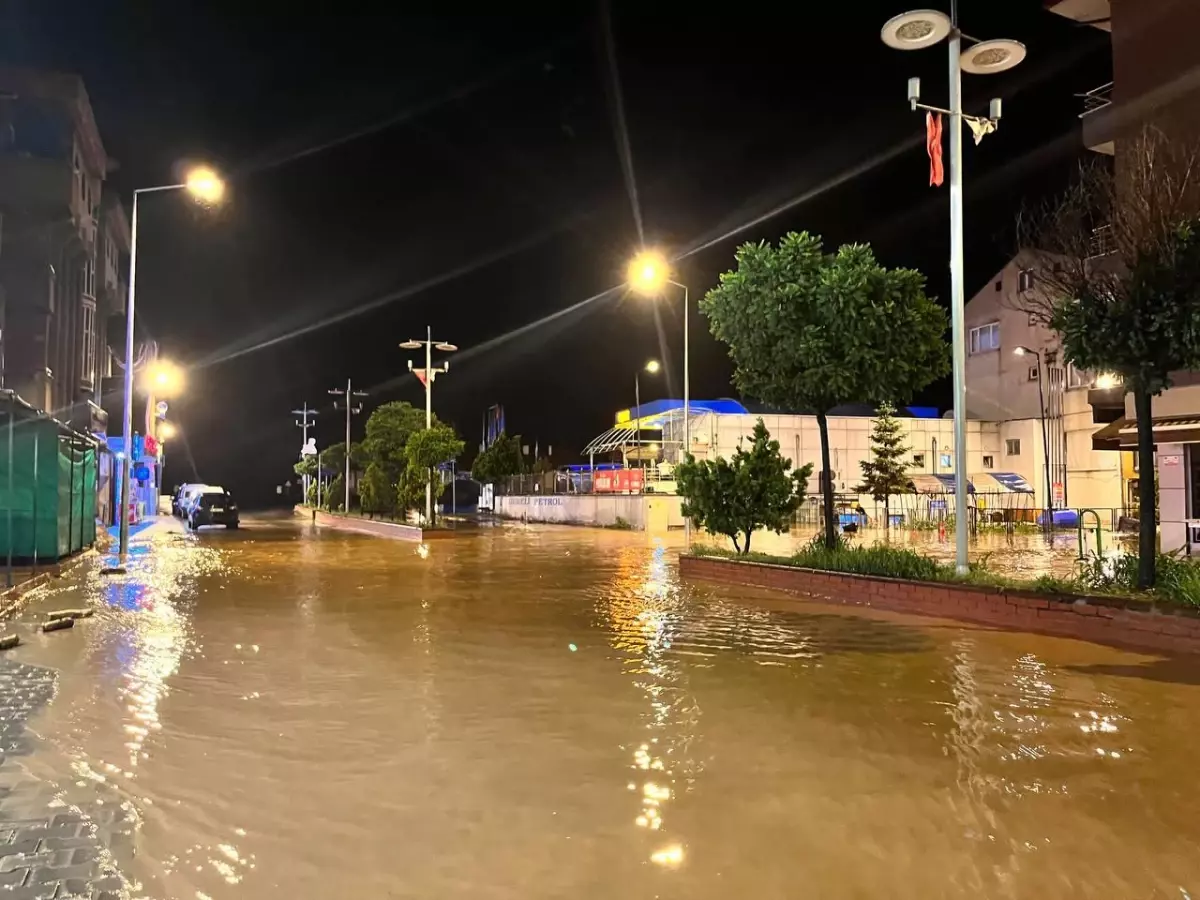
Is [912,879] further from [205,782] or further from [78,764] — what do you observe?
[78,764]

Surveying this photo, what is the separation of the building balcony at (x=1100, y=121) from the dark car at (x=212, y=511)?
33103 mm

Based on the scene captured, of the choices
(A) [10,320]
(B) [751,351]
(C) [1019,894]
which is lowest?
(C) [1019,894]

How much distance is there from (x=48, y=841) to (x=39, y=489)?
49.8 feet

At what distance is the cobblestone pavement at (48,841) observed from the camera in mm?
3867

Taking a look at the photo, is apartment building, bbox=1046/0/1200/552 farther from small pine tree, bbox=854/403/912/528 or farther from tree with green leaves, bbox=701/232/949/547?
small pine tree, bbox=854/403/912/528

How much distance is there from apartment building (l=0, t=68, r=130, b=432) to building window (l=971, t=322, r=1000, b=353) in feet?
148

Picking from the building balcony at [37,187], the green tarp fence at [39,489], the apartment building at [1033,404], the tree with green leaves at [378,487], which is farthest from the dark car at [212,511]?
the apartment building at [1033,404]

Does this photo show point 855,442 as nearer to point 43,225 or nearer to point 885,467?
point 885,467

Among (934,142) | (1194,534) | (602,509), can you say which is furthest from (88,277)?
(1194,534)

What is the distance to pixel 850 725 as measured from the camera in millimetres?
6426

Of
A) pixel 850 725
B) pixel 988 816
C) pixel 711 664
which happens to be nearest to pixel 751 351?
pixel 711 664

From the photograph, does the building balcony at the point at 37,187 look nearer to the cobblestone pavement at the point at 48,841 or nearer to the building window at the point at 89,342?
the building window at the point at 89,342

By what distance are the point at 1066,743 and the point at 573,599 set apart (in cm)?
859

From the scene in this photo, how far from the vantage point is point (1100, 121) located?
18.5 metres
